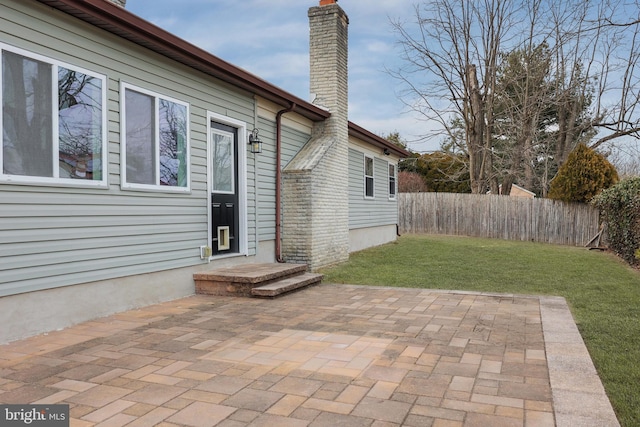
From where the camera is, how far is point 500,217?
1747 cm

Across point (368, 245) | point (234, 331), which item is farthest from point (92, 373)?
point (368, 245)

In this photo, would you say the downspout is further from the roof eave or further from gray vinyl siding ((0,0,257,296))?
gray vinyl siding ((0,0,257,296))

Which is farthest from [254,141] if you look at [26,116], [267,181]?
[26,116]

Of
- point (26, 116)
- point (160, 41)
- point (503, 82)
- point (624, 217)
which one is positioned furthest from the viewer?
point (503, 82)

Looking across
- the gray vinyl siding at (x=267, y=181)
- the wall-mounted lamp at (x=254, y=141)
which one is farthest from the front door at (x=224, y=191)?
the gray vinyl siding at (x=267, y=181)

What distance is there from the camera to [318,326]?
455 cm

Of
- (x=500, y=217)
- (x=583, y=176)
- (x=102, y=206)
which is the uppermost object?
(x=583, y=176)

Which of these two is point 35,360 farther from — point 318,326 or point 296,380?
point 318,326

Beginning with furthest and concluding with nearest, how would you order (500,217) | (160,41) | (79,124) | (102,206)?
(500,217) < (160,41) < (102,206) < (79,124)

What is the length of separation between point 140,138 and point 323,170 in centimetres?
427

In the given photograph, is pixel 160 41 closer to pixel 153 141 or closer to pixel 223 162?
Answer: pixel 153 141

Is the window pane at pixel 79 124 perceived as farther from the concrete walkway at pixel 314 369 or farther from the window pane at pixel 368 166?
the window pane at pixel 368 166

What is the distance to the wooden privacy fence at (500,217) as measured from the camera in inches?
622

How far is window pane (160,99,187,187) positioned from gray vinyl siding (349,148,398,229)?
6343mm
